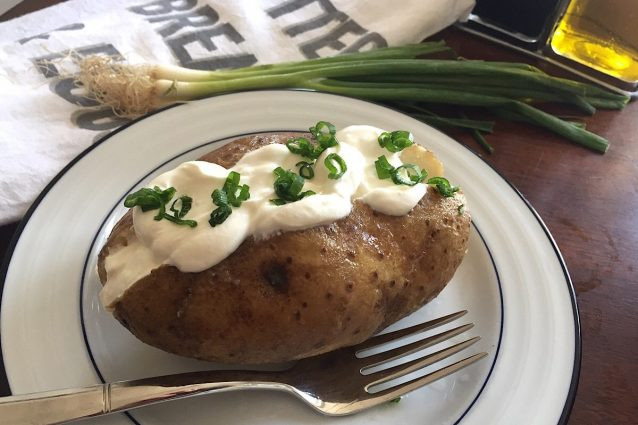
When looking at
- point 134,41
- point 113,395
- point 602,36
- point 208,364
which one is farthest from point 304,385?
point 602,36

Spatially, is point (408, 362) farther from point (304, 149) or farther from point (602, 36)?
point (602, 36)

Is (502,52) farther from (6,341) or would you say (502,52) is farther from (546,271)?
(6,341)

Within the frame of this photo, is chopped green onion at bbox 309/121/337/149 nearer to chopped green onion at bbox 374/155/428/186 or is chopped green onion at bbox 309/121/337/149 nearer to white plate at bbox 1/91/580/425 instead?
chopped green onion at bbox 374/155/428/186

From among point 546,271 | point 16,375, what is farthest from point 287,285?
point 546,271

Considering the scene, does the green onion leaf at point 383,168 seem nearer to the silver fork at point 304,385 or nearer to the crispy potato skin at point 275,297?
the crispy potato skin at point 275,297

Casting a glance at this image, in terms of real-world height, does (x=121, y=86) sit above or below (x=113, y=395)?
above

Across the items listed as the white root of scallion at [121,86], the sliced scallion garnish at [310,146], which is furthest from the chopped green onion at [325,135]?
the white root of scallion at [121,86]
